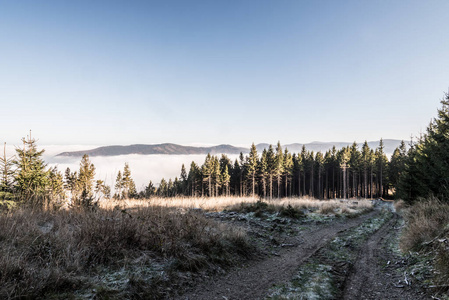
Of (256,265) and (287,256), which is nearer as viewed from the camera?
(256,265)

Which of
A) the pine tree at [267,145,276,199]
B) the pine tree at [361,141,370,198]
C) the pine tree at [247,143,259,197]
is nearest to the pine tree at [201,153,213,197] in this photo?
the pine tree at [247,143,259,197]

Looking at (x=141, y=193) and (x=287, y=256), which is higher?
(x=141, y=193)

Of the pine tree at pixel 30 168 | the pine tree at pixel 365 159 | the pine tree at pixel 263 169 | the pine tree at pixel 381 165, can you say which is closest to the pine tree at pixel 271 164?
the pine tree at pixel 263 169

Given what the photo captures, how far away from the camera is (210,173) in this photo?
54.6 metres

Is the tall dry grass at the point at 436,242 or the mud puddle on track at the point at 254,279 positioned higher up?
the tall dry grass at the point at 436,242

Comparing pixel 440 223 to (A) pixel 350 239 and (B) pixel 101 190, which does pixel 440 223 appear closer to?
(A) pixel 350 239

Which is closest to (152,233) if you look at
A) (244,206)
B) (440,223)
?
(440,223)

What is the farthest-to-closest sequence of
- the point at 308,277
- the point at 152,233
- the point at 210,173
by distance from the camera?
the point at 210,173 → the point at 152,233 → the point at 308,277

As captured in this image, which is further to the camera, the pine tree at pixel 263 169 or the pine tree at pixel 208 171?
the pine tree at pixel 263 169

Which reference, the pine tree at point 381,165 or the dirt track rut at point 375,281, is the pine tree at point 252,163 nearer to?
the pine tree at point 381,165

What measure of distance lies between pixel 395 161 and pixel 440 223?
69.9 meters

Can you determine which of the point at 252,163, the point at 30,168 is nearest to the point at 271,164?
the point at 252,163

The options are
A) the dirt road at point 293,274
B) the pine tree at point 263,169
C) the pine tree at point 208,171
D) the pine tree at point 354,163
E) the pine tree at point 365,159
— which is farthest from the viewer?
the pine tree at point 354,163

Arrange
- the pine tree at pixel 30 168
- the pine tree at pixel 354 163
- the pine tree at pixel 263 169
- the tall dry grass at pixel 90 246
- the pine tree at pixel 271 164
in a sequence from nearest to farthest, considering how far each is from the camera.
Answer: the tall dry grass at pixel 90 246 < the pine tree at pixel 30 168 < the pine tree at pixel 271 164 < the pine tree at pixel 263 169 < the pine tree at pixel 354 163
